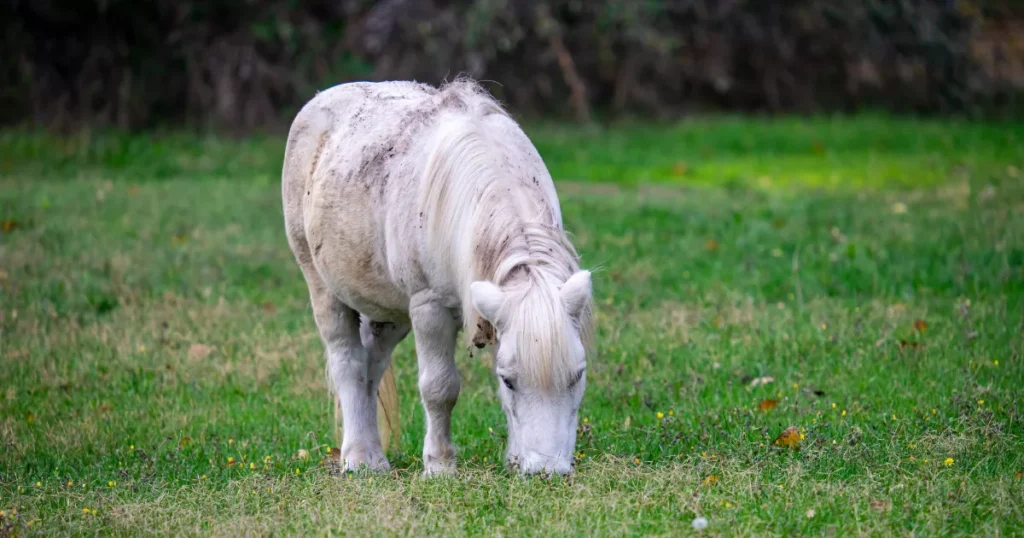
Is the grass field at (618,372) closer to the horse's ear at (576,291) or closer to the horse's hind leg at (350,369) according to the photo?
the horse's hind leg at (350,369)

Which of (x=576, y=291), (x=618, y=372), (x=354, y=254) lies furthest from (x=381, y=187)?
(x=618, y=372)

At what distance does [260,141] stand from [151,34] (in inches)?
100

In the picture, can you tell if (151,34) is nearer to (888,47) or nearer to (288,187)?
(888,47)

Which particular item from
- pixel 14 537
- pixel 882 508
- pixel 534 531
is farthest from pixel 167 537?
pixel 882 508

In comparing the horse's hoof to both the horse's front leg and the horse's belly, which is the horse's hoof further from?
the horse's belly

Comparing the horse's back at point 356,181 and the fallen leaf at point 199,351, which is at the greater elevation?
the horse's back at point 356,181

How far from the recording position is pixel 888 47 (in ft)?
55.1

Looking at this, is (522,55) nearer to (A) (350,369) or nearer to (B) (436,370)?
(A) (350,369)

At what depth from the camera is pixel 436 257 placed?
4.31 metres

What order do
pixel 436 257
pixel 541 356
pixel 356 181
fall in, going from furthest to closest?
1. pixel 356 181
2. pixel 436 257
3. pixel 541 356

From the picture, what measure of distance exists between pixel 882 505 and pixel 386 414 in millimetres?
2291

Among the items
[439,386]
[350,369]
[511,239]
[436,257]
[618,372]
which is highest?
[511,239]

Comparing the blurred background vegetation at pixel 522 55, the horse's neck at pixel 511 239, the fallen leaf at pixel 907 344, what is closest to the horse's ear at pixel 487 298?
the horse's neck at pixel 511 239

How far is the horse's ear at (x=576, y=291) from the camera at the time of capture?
3746 millimetres
